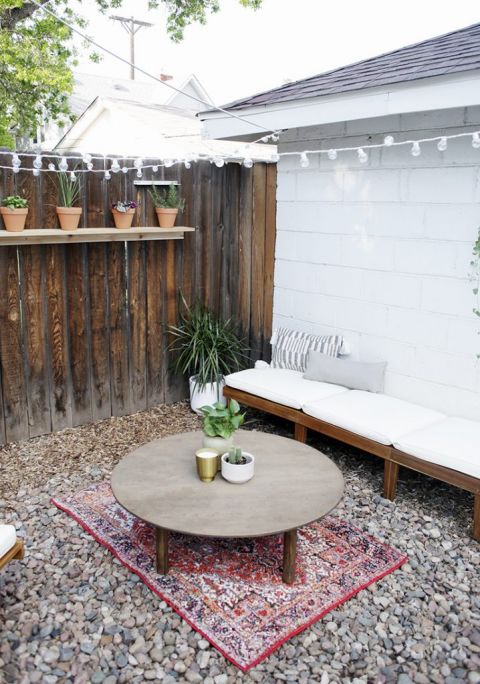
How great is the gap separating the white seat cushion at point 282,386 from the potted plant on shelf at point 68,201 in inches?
60.2

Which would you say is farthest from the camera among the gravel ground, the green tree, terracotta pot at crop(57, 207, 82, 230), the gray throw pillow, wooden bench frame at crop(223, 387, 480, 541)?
the green tree

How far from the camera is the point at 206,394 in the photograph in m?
4.73

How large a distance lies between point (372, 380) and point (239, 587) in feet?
6.26

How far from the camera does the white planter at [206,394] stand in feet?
15.5

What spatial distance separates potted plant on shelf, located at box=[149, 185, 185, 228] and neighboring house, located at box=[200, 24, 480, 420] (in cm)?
56

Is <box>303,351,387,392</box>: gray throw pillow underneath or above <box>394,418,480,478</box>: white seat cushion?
above

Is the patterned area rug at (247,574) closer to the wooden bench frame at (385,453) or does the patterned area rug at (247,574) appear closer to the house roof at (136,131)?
the wooden bench frame at (385,453)

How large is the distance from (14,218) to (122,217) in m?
0.77

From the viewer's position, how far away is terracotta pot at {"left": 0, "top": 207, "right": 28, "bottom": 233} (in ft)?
11.9

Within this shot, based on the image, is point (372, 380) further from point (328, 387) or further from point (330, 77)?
point (330, 77)

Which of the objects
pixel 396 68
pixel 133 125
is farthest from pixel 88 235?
pixel 133 125

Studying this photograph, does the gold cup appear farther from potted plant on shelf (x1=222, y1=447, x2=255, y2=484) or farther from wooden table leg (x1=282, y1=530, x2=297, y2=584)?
wooden table leg (x1=282, y1=530, x2=297, y2=584)

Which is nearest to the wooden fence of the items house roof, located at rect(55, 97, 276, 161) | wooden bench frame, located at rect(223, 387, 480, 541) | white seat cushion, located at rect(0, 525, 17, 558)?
wooden bench frame, located at rect(223, 387, 480, 541)

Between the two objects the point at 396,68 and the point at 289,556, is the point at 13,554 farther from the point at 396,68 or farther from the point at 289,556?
the point at 396,68
